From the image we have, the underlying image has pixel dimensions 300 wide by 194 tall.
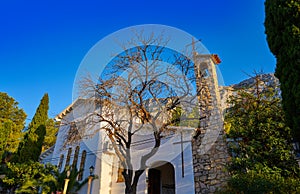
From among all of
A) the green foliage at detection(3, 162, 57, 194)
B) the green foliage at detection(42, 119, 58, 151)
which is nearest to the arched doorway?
the green foliage at detection(3, 162, 57, 194)

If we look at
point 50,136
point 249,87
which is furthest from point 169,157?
point 50,136

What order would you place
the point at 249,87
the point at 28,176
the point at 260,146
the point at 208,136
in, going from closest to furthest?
1. the point at 260,146
2. the point at 208,136
3. the point at 28,176
4. the point at 249,87

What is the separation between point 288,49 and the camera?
462 centimetres

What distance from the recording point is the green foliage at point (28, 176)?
345 inches

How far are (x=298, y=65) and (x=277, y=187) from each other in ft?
8.64

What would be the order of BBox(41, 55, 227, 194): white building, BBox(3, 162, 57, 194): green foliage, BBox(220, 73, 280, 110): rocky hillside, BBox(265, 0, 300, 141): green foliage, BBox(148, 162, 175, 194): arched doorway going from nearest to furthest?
BBox(265, 0, 300, 141): green foliage
BBox(41, 55, 227, 194): white building
BBox(3, 162, 57, 194): green foliage
BBox(220, 73, 280, 110): rocky hillside
BBox(148, 162, 175, 194): arched doorway

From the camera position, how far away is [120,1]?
24.2 feet

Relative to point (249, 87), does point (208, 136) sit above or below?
below

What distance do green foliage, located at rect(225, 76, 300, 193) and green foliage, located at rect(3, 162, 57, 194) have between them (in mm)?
6619

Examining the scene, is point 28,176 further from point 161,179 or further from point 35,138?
point 161,179

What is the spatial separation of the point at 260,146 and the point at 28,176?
8586mm

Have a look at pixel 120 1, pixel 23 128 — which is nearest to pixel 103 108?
pixel 120 1

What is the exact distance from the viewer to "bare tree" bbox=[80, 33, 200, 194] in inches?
274

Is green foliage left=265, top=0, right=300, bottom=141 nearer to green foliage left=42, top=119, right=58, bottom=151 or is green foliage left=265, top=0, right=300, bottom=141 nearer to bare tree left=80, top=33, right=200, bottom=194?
bare tree left=80, top=33, right=200, bottom=194
